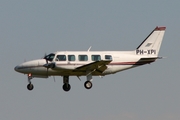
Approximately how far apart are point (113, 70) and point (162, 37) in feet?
18.0

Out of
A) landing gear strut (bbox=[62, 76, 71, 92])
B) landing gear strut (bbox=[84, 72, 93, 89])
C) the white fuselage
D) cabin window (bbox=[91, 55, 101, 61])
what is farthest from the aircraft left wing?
landing gear strut (bbox=[62, 76, 71, 92])

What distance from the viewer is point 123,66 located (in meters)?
43.0

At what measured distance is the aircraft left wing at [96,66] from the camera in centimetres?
4030

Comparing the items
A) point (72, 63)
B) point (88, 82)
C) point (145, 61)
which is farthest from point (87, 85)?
point (145, 61)

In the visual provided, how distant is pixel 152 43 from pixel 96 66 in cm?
605

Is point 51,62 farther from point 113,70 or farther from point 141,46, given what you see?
point 141,46

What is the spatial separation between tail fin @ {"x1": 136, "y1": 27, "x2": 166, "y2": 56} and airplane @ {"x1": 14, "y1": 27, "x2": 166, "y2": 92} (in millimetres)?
91

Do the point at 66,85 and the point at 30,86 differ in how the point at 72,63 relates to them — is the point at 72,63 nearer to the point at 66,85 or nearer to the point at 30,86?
the point at 66,85

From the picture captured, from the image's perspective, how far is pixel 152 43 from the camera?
44.5m

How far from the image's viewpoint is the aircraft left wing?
40.3 meters

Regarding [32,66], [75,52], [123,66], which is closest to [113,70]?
[123,66]

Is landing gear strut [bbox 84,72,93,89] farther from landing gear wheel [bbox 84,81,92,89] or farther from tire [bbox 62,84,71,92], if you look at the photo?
tire [bbox 62,84,71,92]

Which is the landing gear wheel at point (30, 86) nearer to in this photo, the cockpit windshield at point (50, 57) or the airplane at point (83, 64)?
the airplane at point (83, 64)

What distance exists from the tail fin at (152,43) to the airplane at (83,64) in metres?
0.09
